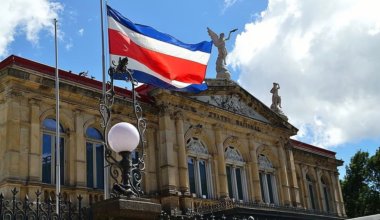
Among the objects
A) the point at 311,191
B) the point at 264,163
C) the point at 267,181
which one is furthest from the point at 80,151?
the point at 311,191

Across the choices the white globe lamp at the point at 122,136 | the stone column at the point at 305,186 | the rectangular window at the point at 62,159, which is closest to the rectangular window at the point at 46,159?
the rectangular window at the point at 62,159

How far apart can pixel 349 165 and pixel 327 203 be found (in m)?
13.3

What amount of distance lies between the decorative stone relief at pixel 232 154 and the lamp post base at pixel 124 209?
16.4 meters

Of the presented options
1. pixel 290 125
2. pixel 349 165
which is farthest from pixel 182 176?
pixel 349 165

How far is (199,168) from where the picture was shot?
21.1 meters

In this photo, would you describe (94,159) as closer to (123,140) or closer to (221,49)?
(221,49)

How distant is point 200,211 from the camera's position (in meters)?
19.0

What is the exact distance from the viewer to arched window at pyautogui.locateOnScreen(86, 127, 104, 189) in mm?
17891

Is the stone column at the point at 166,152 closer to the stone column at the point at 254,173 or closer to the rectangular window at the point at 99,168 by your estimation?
the rectangular window at the point at 99,168

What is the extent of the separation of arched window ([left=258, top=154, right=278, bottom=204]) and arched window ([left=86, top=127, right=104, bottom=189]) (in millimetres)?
8746

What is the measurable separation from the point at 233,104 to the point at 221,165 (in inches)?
128

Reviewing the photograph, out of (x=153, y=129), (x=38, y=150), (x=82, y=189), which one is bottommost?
(x=82, y=189)

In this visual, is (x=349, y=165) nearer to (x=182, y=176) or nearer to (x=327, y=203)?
(x=327, y=203)

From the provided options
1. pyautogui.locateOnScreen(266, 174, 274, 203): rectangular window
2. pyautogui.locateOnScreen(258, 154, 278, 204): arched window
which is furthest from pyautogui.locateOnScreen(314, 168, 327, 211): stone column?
pyautogui.locateOnScreen(266, 174, 274, 203): rectangular window
